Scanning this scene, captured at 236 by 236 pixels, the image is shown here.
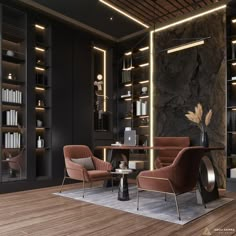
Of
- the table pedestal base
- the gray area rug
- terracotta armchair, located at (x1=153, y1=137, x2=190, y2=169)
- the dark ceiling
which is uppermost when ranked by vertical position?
the dark ceiling

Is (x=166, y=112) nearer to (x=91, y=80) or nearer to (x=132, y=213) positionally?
(x=91, y=80)

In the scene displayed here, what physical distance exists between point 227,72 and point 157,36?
2.11 metres

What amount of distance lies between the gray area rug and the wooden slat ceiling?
13.0 ft

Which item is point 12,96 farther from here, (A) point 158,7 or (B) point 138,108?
(A) point 158,7

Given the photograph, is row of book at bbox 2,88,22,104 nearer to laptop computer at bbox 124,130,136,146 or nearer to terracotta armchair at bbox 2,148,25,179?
terracotta armchair at bbox 2,148,25,179

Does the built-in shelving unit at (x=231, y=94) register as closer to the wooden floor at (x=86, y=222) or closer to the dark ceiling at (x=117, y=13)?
the dark ceiling at (x=117, y=13)

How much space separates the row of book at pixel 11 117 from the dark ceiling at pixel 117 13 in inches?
91.6

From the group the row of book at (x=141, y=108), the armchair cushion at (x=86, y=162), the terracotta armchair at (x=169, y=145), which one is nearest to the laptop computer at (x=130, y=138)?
the terracotta armchair at (x=169, y=145)

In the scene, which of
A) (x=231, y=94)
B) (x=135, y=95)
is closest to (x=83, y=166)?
(x=135, y=95)

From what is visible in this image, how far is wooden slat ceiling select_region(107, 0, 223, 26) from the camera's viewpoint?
18.5 ft

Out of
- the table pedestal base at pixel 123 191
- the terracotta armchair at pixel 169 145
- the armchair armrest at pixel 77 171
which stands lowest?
the table pedestal base at pixel 123 191

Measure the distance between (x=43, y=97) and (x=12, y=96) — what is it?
81 cm

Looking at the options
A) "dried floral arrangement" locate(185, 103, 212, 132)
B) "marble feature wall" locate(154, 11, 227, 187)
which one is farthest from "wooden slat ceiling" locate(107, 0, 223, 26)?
"dried floral arrangement" locate(185, 103, 212, 132)

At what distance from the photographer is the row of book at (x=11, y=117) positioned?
5.20m
